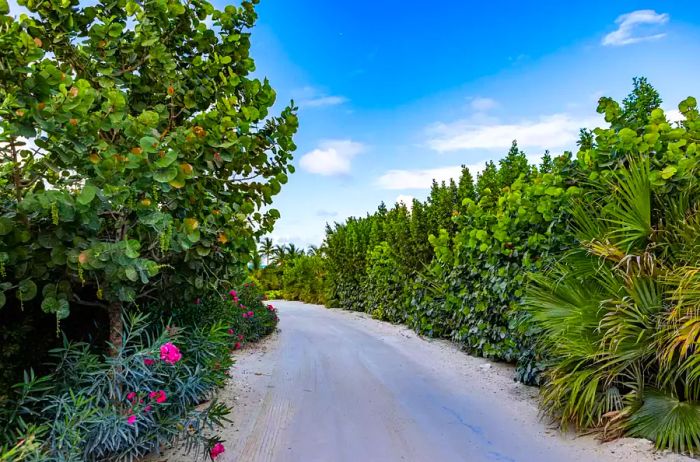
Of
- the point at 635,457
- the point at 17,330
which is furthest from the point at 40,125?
the point at 635,457

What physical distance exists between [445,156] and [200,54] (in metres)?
7.79

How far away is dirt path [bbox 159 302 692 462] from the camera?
3791 millimetres

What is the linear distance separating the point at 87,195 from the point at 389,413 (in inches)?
150

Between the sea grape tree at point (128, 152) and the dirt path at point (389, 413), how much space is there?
1.75m

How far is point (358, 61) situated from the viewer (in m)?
10.5

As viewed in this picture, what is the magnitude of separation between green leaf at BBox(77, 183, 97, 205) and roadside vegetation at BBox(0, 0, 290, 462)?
0.04 feet

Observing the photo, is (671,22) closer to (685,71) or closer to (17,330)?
(685,71)

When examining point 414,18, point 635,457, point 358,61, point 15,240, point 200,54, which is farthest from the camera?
point 358,61

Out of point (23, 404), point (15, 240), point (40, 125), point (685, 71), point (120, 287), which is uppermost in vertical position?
point (685, 71)

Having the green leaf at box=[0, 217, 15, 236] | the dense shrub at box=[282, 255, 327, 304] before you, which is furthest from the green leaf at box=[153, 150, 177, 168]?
the dense shrub at box=[282, 255, 327, 304]

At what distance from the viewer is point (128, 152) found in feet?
9.32

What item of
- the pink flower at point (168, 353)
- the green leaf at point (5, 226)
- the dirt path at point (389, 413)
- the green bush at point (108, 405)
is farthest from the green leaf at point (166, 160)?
the dirt path at point (389, 413)

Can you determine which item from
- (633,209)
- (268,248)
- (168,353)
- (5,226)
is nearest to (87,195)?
(5,226)

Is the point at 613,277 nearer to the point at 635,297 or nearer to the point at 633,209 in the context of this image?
the point at 635,297
